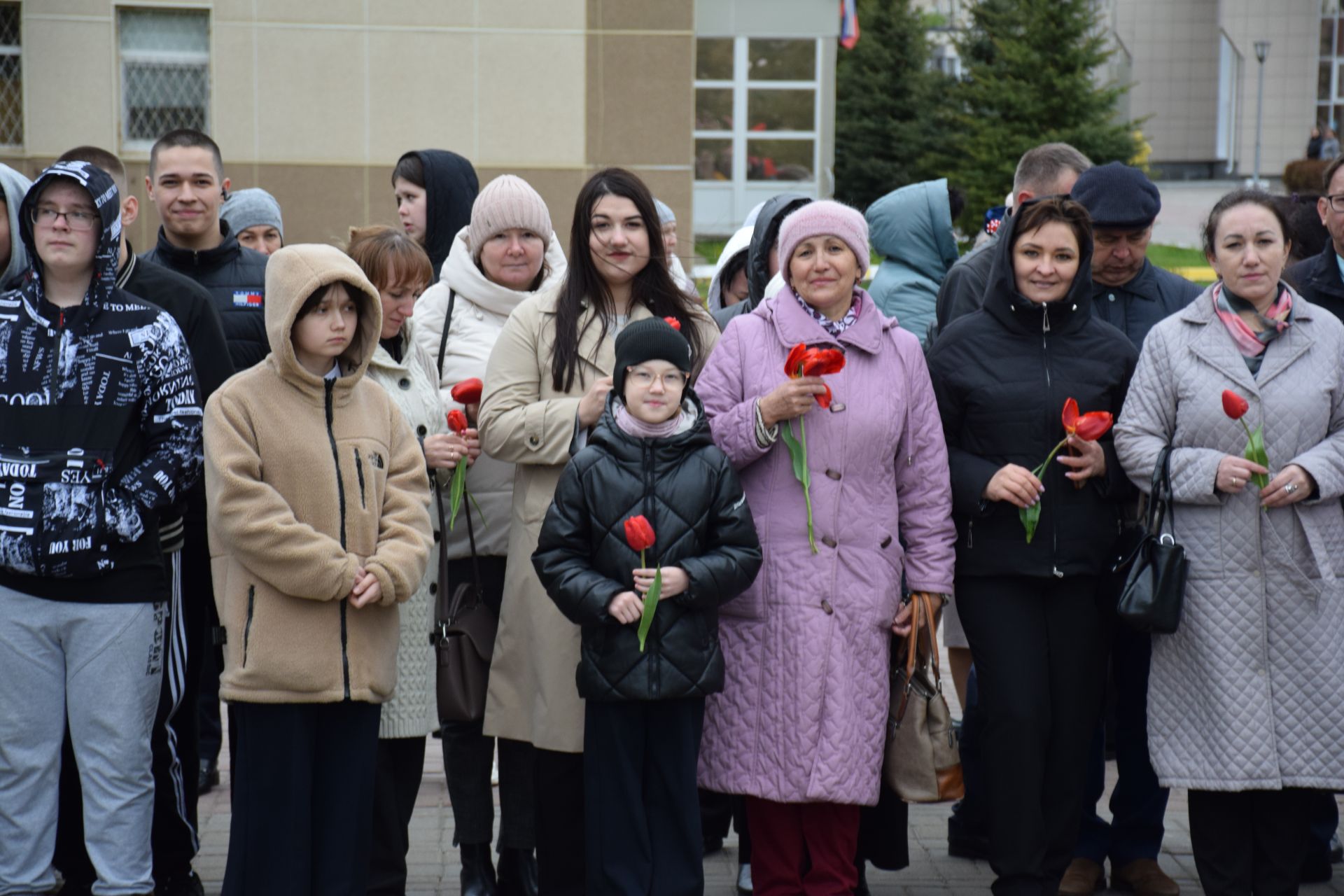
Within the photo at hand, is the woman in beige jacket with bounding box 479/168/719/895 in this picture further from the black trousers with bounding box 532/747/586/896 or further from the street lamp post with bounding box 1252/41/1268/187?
the street lamp post with bounding box 1252/41/1268/187

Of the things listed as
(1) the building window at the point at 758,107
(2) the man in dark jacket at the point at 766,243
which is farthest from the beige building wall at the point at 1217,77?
(2) the man in dark jacket at the point at 766,243

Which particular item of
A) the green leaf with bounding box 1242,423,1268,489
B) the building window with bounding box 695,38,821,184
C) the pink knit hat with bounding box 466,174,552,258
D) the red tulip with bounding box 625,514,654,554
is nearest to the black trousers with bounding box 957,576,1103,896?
the green leaf with bounding box 1242,423,1268,489

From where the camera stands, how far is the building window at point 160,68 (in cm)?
1437

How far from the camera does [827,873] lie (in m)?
4.49

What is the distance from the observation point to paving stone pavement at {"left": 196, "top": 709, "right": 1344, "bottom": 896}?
16.4ft

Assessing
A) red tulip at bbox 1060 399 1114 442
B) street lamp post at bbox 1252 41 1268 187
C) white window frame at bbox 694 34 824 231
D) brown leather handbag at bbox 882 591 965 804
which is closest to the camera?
red tulip at bbox 1060 399 1114 442

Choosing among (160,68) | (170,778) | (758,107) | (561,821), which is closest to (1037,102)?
(758,107)

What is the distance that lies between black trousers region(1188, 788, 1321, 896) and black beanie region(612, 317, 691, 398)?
212 centimetres

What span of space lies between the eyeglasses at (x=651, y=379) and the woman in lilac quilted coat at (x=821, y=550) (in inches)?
8.9

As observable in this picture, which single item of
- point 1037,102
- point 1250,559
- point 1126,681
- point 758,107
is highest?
point 1037,102

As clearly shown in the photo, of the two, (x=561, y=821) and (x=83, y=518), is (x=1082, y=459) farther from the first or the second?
(x=83, y=518)

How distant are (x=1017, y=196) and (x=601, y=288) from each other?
2.28m

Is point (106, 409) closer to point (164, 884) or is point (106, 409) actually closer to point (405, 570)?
point (405, 570)

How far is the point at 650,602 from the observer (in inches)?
160
